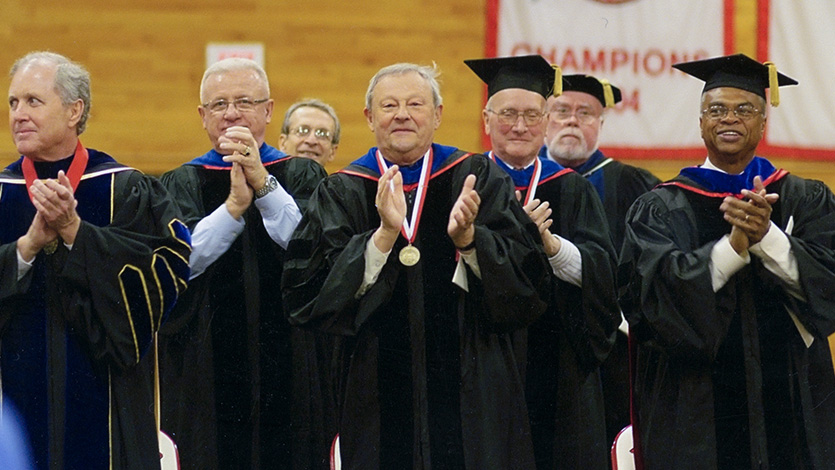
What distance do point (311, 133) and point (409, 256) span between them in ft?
7.43

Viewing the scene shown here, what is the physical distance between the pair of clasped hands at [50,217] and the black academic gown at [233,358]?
91 cm

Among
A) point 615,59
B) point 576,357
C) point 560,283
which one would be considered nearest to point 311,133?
point 560,283

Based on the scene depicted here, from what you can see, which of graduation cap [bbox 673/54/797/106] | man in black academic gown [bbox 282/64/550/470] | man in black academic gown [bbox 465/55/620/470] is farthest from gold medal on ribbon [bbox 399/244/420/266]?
graduation cap [bbox 673/54/797/106]

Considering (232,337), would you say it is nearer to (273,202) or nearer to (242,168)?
(273,202)

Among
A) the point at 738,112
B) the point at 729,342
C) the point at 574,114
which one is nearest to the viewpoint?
the point at 729,342

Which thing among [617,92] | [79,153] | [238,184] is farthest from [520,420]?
[617,92]

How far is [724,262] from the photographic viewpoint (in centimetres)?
405

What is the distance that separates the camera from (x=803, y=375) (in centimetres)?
415

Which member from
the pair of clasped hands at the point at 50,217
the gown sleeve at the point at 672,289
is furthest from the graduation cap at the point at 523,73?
the pair of clasped hands at the point at 50,217

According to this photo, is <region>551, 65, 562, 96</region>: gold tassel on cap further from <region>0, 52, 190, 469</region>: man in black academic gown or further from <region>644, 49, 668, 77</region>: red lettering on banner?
<region>644, 49, 668, 77</region>: red lettering on banner

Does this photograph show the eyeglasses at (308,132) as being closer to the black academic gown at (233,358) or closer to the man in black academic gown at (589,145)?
the man in black academic gown at (589,145)

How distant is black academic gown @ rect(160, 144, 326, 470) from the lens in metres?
4.54

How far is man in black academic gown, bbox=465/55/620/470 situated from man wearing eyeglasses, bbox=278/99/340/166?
145 centimetres

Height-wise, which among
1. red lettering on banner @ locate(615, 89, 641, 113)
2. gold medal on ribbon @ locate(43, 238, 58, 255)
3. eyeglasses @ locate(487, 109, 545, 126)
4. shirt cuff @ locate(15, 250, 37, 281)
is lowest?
shirt cuff @ locate(15, 250, 37, 281)
